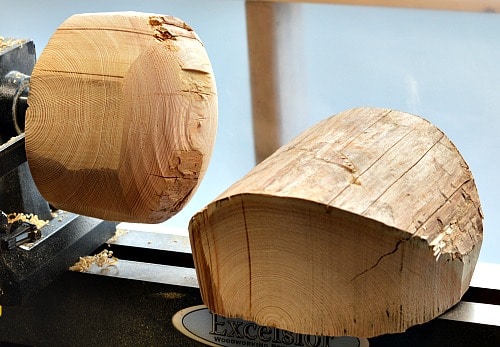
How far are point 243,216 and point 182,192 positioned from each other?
0.28m

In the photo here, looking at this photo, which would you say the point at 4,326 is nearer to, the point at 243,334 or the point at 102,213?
the point at 102,213

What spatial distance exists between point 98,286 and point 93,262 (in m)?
0.06

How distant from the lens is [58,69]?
1608 mm

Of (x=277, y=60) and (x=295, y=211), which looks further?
(x=277, y=60)

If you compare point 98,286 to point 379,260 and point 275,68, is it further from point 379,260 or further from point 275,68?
point 275,68

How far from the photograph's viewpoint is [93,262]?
1.81m

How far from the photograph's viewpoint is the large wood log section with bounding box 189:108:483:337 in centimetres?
135

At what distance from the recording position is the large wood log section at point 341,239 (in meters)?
1.35

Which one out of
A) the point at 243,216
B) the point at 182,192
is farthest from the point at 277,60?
the point at 243,216

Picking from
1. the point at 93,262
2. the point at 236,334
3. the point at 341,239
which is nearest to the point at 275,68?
the point at 93,262

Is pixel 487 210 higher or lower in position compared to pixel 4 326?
lower

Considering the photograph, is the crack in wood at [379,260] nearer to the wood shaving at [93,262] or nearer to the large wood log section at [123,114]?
the large wood log section at [123,114]

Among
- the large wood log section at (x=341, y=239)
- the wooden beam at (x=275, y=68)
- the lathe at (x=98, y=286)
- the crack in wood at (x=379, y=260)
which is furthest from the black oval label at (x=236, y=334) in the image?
the wooden beam at (x=275, y=68)

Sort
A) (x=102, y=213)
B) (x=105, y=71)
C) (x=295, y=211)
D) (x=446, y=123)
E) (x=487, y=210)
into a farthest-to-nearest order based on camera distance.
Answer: (x=446, y=123)
(x=487, y=210)
(x=102, y=213)
(x=105, y=71)
(x=295, y=211)
